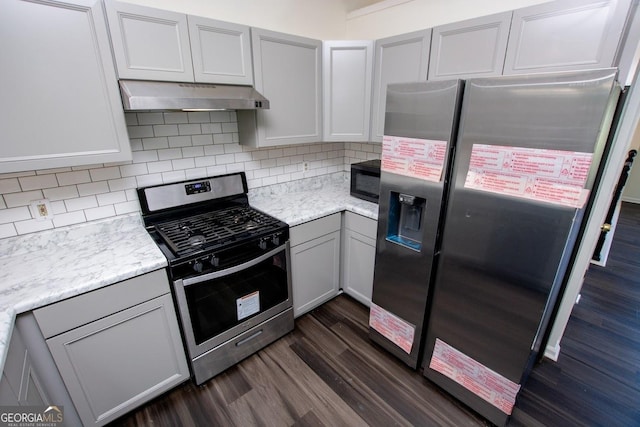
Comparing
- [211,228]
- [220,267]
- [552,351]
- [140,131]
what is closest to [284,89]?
[140,131]

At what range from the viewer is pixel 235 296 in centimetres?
180

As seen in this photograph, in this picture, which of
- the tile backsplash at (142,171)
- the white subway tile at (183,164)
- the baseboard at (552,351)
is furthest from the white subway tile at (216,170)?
the baseboard at (552,351)

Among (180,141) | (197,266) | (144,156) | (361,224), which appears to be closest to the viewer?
(197,266)

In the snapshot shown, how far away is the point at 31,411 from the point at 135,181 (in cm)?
125

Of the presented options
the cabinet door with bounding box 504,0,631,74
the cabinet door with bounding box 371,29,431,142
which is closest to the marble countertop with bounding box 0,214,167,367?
the cabinet door with bounding box 371,29,431,142

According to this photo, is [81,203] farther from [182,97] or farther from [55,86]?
[182,97]

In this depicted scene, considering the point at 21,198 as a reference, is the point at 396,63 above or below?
above

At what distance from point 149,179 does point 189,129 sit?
16.9 inches

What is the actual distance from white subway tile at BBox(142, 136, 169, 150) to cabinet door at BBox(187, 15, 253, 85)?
1.63 ft

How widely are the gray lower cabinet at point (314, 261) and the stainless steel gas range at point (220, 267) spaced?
103 mm

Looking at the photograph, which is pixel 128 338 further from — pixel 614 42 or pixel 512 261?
pixel 614 42

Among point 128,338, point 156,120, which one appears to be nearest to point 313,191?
point 156,120

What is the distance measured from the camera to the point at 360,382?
6.07 ft

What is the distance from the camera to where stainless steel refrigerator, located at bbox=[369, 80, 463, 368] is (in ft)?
4.77
